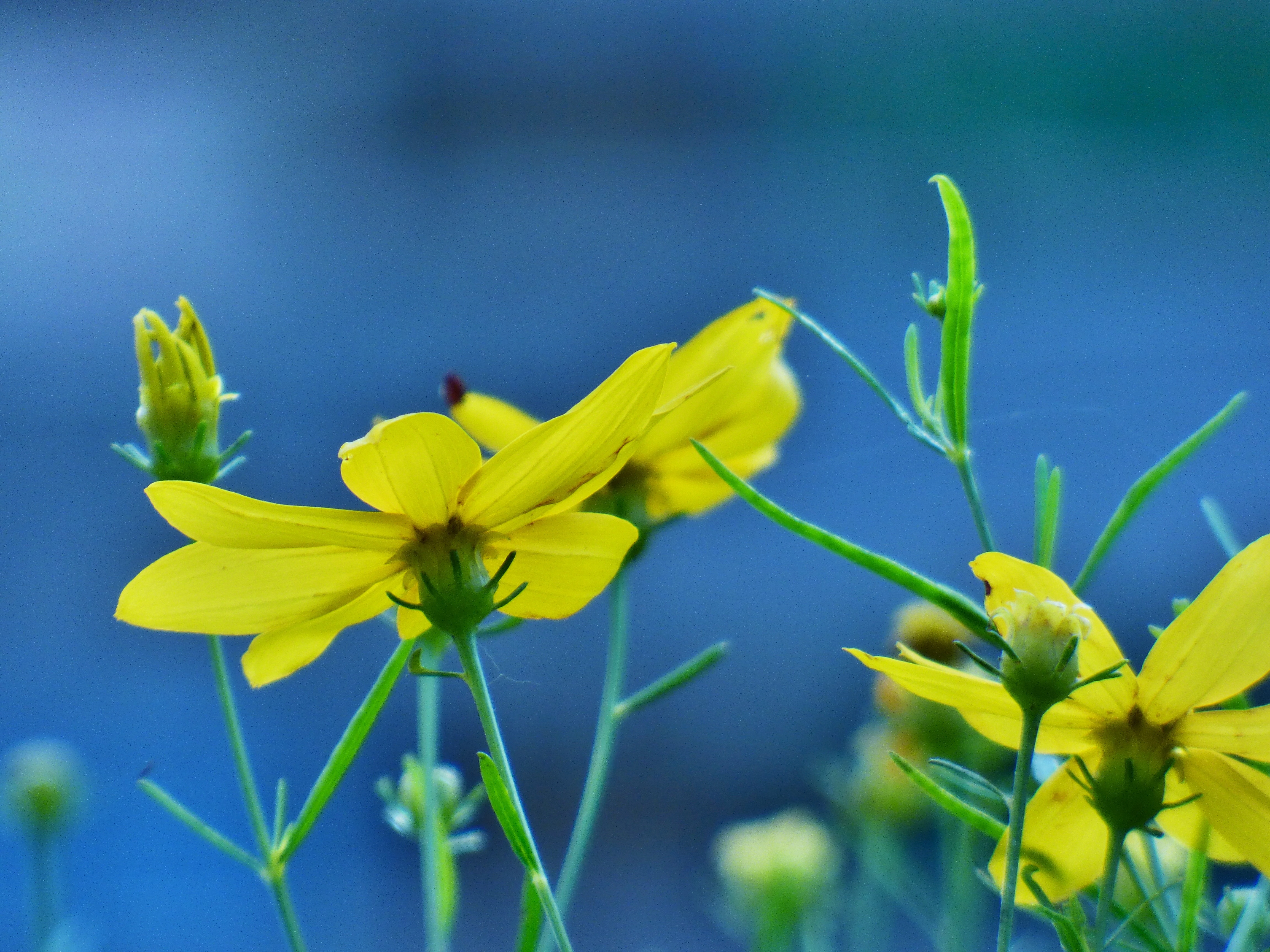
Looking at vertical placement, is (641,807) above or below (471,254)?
below

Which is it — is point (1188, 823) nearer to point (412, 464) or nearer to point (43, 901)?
point (412, 464)

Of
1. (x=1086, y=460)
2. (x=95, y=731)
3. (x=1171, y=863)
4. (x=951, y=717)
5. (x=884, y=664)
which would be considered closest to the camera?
(x=884, y=664)

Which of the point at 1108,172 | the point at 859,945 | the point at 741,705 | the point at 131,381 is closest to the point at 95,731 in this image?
the point at 131,381

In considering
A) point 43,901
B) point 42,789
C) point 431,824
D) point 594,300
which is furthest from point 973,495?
point 594,300

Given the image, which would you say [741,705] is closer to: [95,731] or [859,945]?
[95,731]

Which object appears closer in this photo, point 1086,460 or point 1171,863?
point 1171,863

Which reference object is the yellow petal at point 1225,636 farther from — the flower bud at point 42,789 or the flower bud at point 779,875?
the flower bud at point 42,789

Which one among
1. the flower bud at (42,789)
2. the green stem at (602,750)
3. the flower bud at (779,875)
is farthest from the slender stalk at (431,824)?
the flower bud at (42,789)
